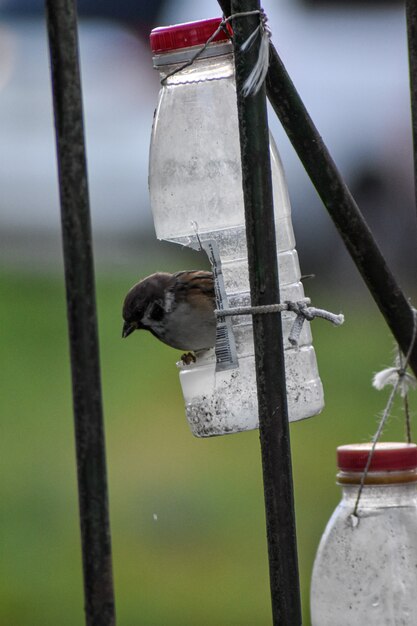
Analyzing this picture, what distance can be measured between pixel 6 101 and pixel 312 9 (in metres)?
2.12

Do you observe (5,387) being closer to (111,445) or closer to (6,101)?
(111,445)

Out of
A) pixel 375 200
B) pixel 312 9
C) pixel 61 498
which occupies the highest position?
pixel 312 9

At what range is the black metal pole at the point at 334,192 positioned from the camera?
3.67 ft

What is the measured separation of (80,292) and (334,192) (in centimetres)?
33

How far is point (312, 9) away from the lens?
249 inches

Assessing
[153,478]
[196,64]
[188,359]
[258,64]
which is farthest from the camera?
[153,478]

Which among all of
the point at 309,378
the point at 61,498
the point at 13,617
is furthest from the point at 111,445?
the point at 309,378

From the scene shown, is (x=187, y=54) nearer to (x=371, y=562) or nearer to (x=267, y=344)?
(x=267, y=344)

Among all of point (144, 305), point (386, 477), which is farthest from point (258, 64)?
point (144, 305)

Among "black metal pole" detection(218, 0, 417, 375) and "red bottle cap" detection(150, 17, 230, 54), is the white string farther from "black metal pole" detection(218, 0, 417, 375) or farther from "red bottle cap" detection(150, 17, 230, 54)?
"red bottle cap" detection(150, 17, 230, 54)

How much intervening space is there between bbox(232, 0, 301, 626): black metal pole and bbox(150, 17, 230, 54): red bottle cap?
202mm

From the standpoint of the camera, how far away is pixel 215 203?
4.92ft

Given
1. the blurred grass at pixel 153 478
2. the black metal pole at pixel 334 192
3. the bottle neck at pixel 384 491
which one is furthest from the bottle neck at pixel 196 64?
the blurred grass at pixel 153 478

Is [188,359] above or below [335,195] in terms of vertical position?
A: below
